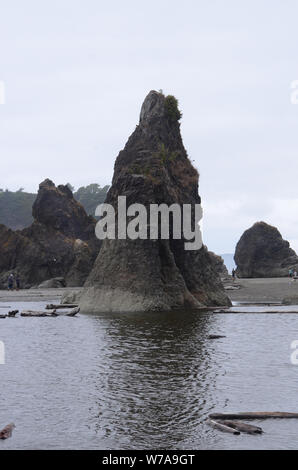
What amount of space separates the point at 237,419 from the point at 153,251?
28.2 metres

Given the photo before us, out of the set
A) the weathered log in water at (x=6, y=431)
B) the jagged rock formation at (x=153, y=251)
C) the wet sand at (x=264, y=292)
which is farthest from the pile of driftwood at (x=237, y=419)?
the wet sand at (x=264, y=292)

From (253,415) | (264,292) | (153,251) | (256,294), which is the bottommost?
(253,415)

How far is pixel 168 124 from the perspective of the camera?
157ft

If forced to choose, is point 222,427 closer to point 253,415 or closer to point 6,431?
point 253,415

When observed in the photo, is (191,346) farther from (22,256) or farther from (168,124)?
(22,256)

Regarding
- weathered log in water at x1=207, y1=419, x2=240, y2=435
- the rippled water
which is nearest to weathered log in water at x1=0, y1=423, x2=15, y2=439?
the rippled water

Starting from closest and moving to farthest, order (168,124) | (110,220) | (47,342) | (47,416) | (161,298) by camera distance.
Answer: (47,416) < (47,342) < (161,298) < (110,220) < (168,124)

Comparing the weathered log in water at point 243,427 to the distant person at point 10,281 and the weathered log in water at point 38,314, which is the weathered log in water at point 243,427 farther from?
the distant person at point 10,281

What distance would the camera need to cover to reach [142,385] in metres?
15.8

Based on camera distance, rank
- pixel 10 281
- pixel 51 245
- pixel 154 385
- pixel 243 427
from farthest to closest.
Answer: pixel 51 245, pixel 10 281, pixel 154 385, pixel 243 427

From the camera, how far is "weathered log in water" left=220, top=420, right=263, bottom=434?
451 inches

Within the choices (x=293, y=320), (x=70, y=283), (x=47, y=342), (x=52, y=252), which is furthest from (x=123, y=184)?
(x=52, y=252)

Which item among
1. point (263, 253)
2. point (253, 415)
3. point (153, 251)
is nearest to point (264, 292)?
point (153, 251)

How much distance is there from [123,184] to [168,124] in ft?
23.6
